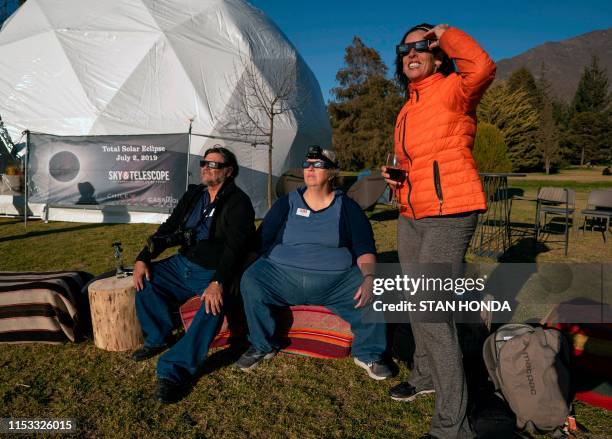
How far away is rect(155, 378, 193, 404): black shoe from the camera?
2.52 metres

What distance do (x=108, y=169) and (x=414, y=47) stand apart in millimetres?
9012

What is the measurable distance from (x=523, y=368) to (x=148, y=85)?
10.9m

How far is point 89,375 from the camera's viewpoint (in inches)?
112

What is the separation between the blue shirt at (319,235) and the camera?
2986mm

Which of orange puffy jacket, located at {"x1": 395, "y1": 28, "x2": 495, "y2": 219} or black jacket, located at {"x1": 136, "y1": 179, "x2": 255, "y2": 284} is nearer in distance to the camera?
orange puffy jacket, located at {"x1": 395, "y1": 28, "x2": 495, "y2": 219}

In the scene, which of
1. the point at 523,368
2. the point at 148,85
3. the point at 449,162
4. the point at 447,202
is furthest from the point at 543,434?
the point at 148,85

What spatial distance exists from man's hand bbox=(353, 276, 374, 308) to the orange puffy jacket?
831 millimetres

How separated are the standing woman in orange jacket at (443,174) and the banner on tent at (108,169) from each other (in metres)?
7.73

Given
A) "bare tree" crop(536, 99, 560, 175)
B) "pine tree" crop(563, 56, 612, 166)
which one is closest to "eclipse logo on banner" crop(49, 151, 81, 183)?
"bare tree" crop(536, 99, 560, 175)

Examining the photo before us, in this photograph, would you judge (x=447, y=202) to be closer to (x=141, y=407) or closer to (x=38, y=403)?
(x=141, y=407)

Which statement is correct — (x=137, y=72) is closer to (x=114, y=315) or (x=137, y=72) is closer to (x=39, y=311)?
(x=39, y=311)

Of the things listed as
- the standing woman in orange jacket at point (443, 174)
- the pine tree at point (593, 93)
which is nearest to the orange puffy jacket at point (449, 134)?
the standing woman in orange jacket at point (443, 174)

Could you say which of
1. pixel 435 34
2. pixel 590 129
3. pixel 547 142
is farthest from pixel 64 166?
pixel 590 129

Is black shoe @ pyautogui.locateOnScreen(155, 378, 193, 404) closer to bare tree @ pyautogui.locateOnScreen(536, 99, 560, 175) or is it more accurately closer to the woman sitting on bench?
the woman sitting on bench
